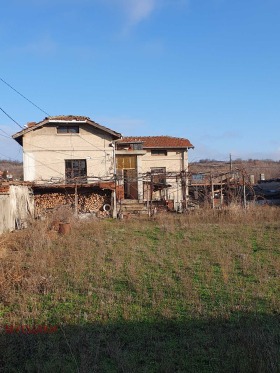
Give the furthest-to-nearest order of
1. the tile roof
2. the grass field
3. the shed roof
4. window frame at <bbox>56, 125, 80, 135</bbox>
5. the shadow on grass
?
the tile roof → window frame at <bbox>56, 125, 80, 135</bbox> → the shed roof → the grass field → the shadow on grass

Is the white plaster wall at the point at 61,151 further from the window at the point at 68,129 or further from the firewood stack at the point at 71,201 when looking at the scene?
the firewood stack at the point at 71,201

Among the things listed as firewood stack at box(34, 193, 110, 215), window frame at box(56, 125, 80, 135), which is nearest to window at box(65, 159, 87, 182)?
firewood stack at box(34, 193, 110, 215)

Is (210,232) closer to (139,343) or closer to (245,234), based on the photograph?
(245,234)

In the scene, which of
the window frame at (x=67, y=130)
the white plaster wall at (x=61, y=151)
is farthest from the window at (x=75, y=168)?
the window frame at (x=67, y=130)

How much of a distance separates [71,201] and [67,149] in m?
3.26

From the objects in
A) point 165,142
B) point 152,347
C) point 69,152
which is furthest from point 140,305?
point 165,142

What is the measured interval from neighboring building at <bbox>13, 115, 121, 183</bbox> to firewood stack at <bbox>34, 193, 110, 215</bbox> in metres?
1.01

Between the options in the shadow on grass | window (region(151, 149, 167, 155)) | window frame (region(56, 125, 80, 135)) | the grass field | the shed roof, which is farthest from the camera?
window (region(151, 149, 167, 155))

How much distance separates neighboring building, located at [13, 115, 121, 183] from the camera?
2369cm

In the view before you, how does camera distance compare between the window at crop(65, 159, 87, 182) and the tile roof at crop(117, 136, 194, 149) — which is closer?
the window at crop(65, 159, 87, 182)

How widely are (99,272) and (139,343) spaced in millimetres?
4129

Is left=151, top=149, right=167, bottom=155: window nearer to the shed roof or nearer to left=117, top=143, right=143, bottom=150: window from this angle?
left=117, top=143, right=143, bottom=150: window

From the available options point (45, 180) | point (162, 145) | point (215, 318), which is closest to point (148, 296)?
point (215, 318)

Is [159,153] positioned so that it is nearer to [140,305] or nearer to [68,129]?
[68,129]
